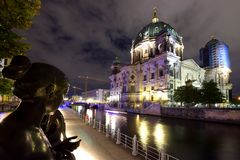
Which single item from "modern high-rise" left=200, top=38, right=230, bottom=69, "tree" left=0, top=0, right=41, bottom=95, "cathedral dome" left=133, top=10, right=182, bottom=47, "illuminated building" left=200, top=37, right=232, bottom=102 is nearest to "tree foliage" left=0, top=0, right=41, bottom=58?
"tree" left=0, top=0, right=41, bottom=95

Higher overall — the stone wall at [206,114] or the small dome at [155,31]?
the small dome at [155,31]

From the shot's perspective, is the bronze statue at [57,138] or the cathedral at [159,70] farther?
the cathedral at [159,70]

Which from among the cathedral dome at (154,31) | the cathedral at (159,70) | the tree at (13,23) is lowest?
the tree at (13,23)

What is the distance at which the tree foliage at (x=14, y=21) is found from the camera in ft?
21.8

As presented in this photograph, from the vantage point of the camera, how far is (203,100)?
43.9m

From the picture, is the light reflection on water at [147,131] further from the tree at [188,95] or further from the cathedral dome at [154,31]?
the cathedral dome at [154,31]

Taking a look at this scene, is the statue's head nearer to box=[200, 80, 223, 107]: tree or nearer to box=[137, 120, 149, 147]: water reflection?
box=[137, 120, 149, 147]: water reflection

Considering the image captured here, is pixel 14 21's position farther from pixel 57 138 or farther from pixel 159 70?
pixel 159 70

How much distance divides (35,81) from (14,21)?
691cm

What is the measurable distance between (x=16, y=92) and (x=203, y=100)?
47823mm

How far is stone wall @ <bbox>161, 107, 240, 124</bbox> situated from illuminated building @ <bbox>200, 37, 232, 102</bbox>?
161 ft

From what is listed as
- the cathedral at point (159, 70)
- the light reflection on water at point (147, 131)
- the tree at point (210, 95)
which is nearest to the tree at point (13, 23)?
the light reflection on water at point (147, 131)

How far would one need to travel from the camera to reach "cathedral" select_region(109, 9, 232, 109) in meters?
63.1

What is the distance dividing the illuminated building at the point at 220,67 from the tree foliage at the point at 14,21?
3534 inches
